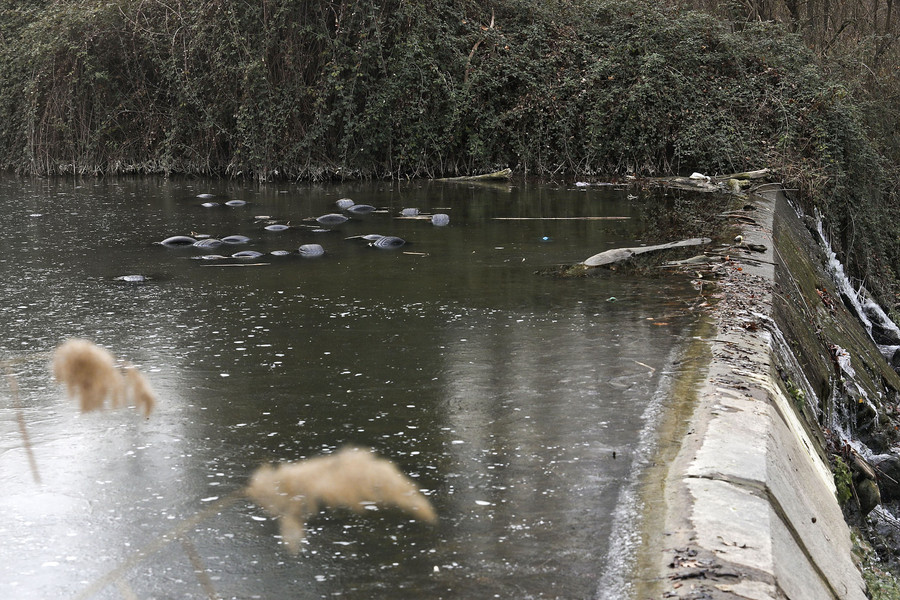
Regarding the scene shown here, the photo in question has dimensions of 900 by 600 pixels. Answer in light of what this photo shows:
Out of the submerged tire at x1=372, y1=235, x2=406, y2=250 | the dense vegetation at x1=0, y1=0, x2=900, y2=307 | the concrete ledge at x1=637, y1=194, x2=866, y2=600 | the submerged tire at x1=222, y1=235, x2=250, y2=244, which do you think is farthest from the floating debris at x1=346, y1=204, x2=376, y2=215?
the concrete ledge at x1=637, y1=194, x2=866, y2=600

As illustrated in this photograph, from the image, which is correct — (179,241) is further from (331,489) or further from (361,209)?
(331,489)

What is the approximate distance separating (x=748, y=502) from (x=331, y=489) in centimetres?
126

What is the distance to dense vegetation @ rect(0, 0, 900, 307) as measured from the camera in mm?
12688

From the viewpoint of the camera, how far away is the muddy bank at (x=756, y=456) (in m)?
2.45

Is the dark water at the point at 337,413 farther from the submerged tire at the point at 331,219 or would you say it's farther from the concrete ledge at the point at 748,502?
the submerged tire at the point at 331,219

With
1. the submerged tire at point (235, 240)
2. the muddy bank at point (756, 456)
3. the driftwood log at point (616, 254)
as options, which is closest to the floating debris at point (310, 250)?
the submerged tire at point (235, 240)

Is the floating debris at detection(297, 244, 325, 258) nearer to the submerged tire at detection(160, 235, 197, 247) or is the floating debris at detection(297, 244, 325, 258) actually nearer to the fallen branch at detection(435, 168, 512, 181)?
the submerged tire at detection(160, 235, 197, 247)

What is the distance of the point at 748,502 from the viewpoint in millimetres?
2771

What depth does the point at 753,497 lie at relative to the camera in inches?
111

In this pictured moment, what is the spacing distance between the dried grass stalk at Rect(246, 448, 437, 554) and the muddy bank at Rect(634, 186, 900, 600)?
0.74 metres

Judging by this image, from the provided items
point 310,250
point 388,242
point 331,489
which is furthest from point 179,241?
point 331,489

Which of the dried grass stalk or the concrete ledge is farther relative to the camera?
the dried grass stalk

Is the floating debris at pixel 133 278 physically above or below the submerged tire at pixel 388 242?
below

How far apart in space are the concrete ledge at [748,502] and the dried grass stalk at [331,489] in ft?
2.45
